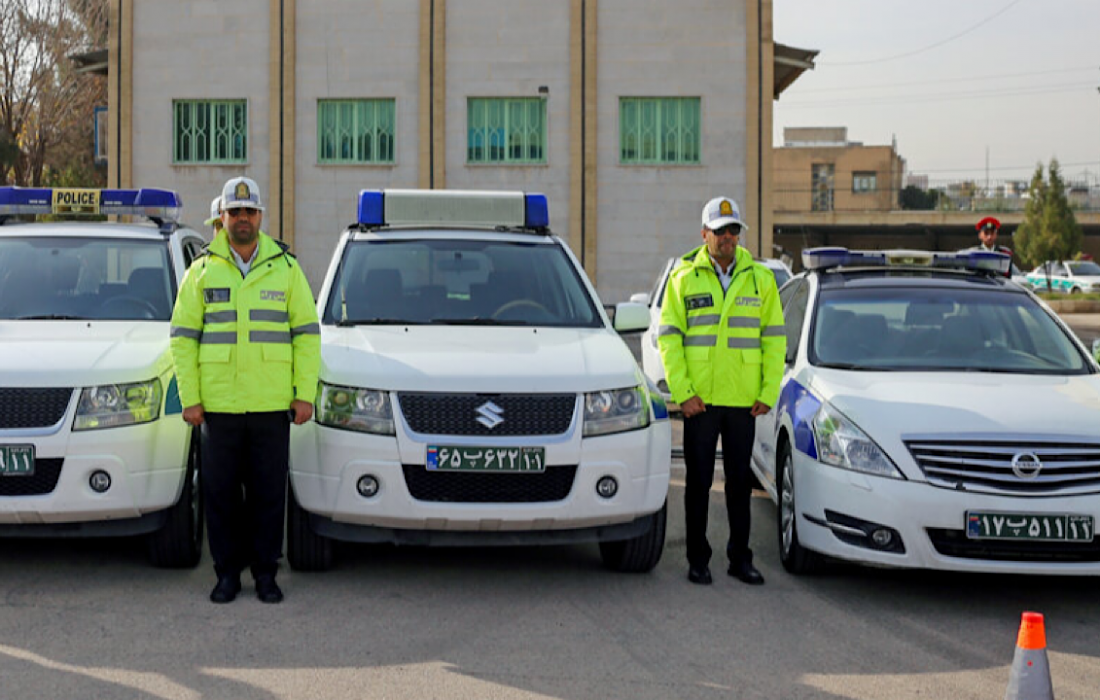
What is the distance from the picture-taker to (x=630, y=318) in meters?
7.20

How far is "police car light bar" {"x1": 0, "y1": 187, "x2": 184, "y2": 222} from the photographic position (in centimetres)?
821

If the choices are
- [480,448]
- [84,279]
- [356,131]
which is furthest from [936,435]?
[356,131]

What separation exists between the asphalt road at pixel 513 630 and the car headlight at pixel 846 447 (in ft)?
2.17

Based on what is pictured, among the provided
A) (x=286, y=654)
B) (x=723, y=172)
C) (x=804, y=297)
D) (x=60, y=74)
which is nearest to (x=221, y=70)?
(x=723, y=172)

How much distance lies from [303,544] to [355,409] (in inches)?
32.3

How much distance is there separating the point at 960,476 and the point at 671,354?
59.0 inches

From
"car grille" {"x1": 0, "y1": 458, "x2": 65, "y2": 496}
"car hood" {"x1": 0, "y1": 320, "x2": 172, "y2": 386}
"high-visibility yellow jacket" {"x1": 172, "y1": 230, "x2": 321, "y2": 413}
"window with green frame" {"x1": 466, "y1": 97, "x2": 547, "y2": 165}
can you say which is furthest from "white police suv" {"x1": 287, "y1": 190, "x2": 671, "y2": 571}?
"window with green frame" {"x1": 466, "y1": 97, "x2": 547, "y2": 165}

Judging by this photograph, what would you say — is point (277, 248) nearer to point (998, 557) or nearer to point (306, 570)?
point (306, 570)

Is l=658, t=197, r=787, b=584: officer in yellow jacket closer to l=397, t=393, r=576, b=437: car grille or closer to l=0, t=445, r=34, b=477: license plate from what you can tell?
l=397, t=393, r=576, b=437: car grille

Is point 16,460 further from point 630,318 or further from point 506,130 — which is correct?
point 506,130

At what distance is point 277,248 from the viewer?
20.1ft

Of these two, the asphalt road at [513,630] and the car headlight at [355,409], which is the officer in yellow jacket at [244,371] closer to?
the car headlight at [355,409]

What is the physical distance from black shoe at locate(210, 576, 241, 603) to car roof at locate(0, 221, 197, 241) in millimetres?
2686

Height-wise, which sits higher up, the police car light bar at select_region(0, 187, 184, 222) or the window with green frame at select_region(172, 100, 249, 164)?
the window with green frame at select_region(172, 100, 249, 164)
